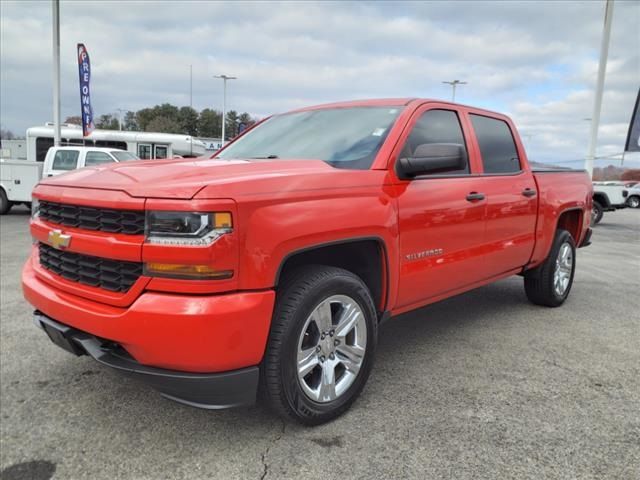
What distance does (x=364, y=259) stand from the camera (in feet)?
9.98

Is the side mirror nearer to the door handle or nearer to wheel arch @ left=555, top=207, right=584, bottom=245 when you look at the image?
the door handle

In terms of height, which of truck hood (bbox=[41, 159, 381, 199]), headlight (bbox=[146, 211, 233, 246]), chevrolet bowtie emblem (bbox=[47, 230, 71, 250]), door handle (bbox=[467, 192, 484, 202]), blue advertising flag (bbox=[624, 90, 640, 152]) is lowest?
chevrolet bowtie emblem (bbox=[47, 230, 71, 250])

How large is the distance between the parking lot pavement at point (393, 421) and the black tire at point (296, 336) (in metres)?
0.13

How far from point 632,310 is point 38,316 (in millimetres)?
5302

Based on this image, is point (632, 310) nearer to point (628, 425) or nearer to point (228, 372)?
point (628, 425)

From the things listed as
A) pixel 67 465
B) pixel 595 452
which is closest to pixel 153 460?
pixel 67 465

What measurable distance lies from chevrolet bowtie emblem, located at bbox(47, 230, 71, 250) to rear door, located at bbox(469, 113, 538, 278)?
9.32ft

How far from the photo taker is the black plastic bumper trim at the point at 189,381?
2230 millimetres

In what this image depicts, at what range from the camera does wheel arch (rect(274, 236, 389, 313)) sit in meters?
2.81

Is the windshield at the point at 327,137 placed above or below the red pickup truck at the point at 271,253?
above

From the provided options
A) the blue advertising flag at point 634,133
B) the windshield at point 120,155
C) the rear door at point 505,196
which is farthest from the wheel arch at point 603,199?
the windshield at point 120,155

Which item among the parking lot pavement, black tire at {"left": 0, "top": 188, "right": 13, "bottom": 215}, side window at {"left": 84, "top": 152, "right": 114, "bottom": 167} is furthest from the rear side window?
the parking lot pavement

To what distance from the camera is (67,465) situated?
237 cm

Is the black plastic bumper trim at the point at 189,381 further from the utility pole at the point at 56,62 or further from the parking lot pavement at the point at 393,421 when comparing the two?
the utility pole at the point at 56,62
